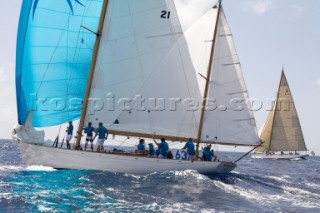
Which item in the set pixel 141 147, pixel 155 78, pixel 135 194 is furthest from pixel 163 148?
pixel 135 194

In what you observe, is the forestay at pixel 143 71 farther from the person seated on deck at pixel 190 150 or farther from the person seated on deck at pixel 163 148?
the person seated on deck at pixel 190 150

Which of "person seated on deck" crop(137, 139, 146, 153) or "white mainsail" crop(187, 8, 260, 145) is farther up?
"white mainsail" crop(187, 8, 260, 145)

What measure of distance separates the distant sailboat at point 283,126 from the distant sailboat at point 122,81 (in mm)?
41086

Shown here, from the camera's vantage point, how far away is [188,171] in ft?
79.8

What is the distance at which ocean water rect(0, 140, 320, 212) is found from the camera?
1451 cm

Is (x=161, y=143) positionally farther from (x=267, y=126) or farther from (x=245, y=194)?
(x=267, y=126)

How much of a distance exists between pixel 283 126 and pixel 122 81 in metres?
49.6

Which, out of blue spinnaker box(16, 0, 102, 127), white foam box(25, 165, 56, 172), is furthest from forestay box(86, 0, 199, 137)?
white foam box(25, 165, 56, 172)

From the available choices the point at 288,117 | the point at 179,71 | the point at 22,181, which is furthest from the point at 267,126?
the point at 22,181

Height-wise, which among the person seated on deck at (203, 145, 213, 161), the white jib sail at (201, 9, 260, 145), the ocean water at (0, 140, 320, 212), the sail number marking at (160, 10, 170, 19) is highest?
the sail number marking at (160, 10, 170, 19)

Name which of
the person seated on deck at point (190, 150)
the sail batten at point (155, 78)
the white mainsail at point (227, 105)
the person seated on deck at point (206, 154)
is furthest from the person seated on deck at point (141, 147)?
the white mainsail at point (227, 105)

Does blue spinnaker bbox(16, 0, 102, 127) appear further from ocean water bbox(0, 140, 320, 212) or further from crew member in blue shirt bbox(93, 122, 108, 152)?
ocean water bbox(0, 140, 320, 212)

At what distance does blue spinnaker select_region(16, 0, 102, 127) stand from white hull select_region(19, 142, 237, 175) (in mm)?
2063

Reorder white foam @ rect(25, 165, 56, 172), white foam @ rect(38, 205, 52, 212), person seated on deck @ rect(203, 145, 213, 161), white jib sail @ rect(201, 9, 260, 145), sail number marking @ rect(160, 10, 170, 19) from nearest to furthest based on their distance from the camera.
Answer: white foam @ rect(38, 205, 52, 212)
white foam @ rect(25, 165, 56, 172)
sail number marking @ rect(160, 10, 170, 19)
person seated on deck @ rect(203, 145, 213, 161)
white jib sail @ rect(201, 9, 260, 145)
